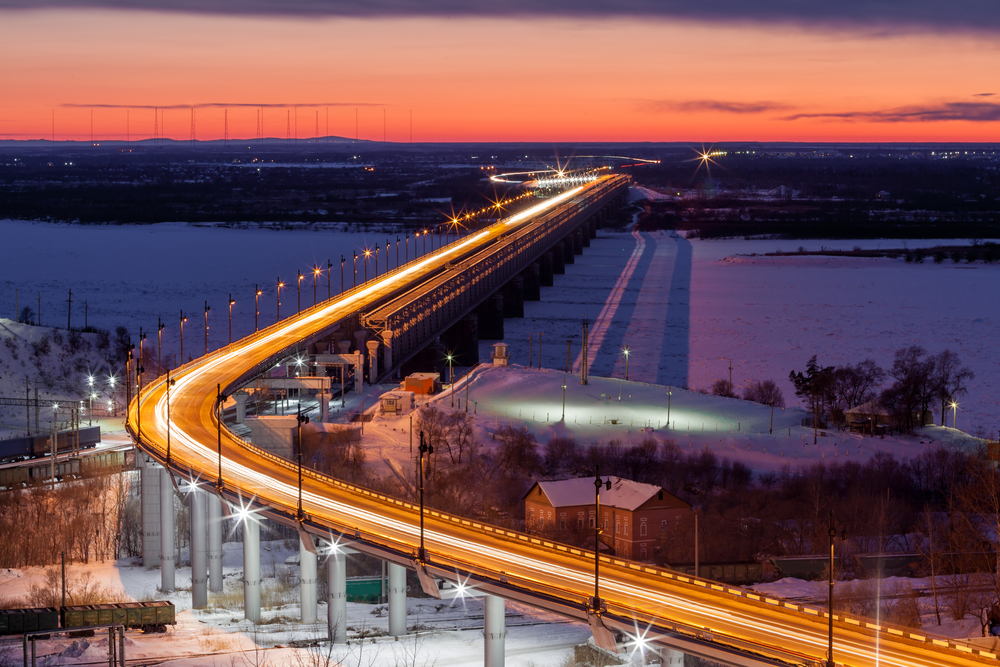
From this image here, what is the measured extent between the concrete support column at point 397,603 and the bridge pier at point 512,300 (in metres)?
85.5

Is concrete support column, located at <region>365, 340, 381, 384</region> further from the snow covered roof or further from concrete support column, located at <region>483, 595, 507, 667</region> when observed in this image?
concrete support column, located at <region>483, 595, 507, 667</region>

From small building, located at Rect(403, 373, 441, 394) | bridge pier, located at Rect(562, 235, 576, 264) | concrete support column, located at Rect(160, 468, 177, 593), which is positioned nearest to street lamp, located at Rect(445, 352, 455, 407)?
small building, located at Rect(403, 373, 441, 394)

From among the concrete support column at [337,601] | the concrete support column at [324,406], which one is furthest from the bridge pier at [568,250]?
the concrete support column at [337,601]

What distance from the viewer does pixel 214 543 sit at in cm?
4859

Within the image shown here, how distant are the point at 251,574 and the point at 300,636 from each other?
346cm

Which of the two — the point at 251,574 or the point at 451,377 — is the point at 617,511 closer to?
the point at 251,574

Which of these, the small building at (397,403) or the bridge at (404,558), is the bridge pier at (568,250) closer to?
the bridge at (404,558)

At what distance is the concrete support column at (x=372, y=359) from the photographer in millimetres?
81875

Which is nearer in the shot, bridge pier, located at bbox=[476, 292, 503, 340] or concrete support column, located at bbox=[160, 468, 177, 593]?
concrete support column, located at bbox=[160, 468, 177, 593]

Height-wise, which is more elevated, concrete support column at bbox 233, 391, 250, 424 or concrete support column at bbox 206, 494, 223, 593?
concrete support column at bbox 233, 391, 250, 424

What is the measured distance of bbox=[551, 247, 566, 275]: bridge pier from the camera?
524 ft

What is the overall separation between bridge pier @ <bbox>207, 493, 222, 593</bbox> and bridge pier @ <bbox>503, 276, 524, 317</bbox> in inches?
3094

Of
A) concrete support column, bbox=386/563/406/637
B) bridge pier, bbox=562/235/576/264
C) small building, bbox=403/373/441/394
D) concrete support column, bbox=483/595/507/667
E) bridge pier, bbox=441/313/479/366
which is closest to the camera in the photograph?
concrete support column, bbox=483/595/507/667

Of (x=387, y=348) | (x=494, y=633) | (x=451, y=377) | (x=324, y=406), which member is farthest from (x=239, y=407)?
(x=494, y=633)
